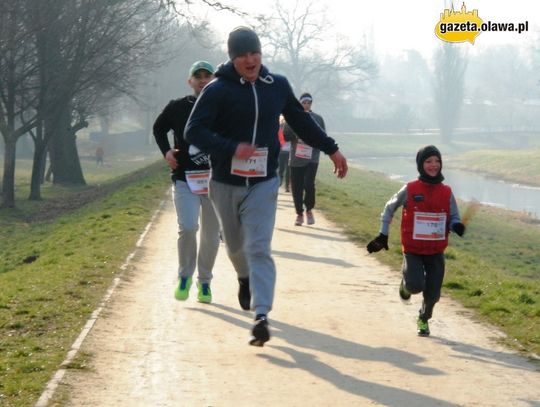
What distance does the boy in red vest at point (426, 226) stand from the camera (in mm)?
7789

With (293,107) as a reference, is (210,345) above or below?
below

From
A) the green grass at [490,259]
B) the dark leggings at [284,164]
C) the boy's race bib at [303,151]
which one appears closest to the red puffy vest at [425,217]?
the green grass at [490,259]

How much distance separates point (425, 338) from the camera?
25.8 feet

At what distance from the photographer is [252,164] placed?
277 inches

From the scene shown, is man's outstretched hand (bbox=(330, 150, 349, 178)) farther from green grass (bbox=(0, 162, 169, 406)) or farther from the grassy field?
green grass (bbox=(0, 162, 169, 406))

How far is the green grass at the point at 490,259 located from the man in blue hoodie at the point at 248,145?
1968 mm

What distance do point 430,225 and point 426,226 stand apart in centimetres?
3

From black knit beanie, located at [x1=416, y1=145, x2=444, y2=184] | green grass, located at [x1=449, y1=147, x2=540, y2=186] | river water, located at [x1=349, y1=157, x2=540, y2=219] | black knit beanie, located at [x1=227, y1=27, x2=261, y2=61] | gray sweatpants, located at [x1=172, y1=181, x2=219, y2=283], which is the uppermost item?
black knit beanie, located at [x1=227, y1=27, x2=261, y2=61]

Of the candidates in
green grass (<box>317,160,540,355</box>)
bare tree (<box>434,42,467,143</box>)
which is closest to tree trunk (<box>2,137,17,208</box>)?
green grass (<box>317,160,540,355</box>)

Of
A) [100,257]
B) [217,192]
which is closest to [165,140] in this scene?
[217,192]

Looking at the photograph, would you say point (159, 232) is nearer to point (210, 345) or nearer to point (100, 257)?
point (100, 257)

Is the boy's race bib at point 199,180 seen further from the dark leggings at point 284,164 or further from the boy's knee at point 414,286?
the dark leggings at point 284,164

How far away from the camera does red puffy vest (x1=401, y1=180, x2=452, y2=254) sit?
7.79 meters

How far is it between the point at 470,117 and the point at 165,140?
135124 mm
